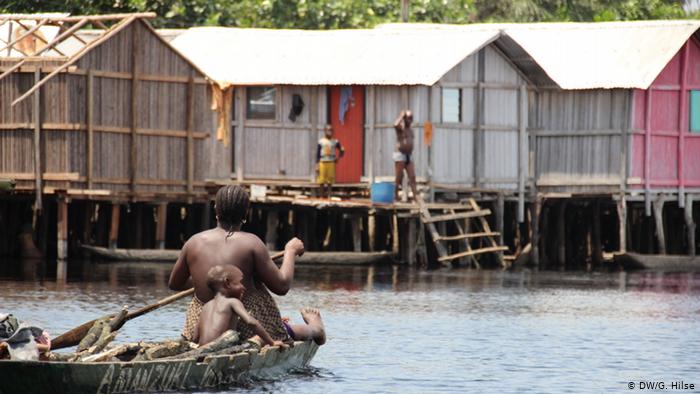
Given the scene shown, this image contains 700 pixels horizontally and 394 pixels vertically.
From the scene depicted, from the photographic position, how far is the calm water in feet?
62.2

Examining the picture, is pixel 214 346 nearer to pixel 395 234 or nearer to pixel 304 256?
pixel 304 256

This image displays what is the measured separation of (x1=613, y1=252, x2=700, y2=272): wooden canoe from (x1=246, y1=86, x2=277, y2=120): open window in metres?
8.54

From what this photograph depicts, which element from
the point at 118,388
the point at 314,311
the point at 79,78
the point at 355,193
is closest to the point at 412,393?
the point at 314,311

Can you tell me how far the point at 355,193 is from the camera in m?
37.9

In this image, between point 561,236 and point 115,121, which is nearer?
point 115,121

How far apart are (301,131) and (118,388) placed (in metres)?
23.3

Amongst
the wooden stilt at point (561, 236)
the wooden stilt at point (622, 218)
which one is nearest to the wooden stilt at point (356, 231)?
the wooden stilt at point (561, 236)

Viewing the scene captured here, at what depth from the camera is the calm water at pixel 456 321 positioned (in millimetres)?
18953

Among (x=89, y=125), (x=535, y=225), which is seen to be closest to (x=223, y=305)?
(x=89, y=125)

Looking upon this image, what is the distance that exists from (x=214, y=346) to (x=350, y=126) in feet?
73.1

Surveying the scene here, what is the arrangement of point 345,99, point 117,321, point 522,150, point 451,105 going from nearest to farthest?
1. point 117,321
2. point 451,105
3. point 345,99
4. point 522,150

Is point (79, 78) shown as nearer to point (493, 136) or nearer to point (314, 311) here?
point (493, 136)

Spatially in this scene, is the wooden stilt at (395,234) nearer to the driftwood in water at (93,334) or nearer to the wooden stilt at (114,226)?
the wooden stilt at (114,226)

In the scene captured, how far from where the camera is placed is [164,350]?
53.0ft
